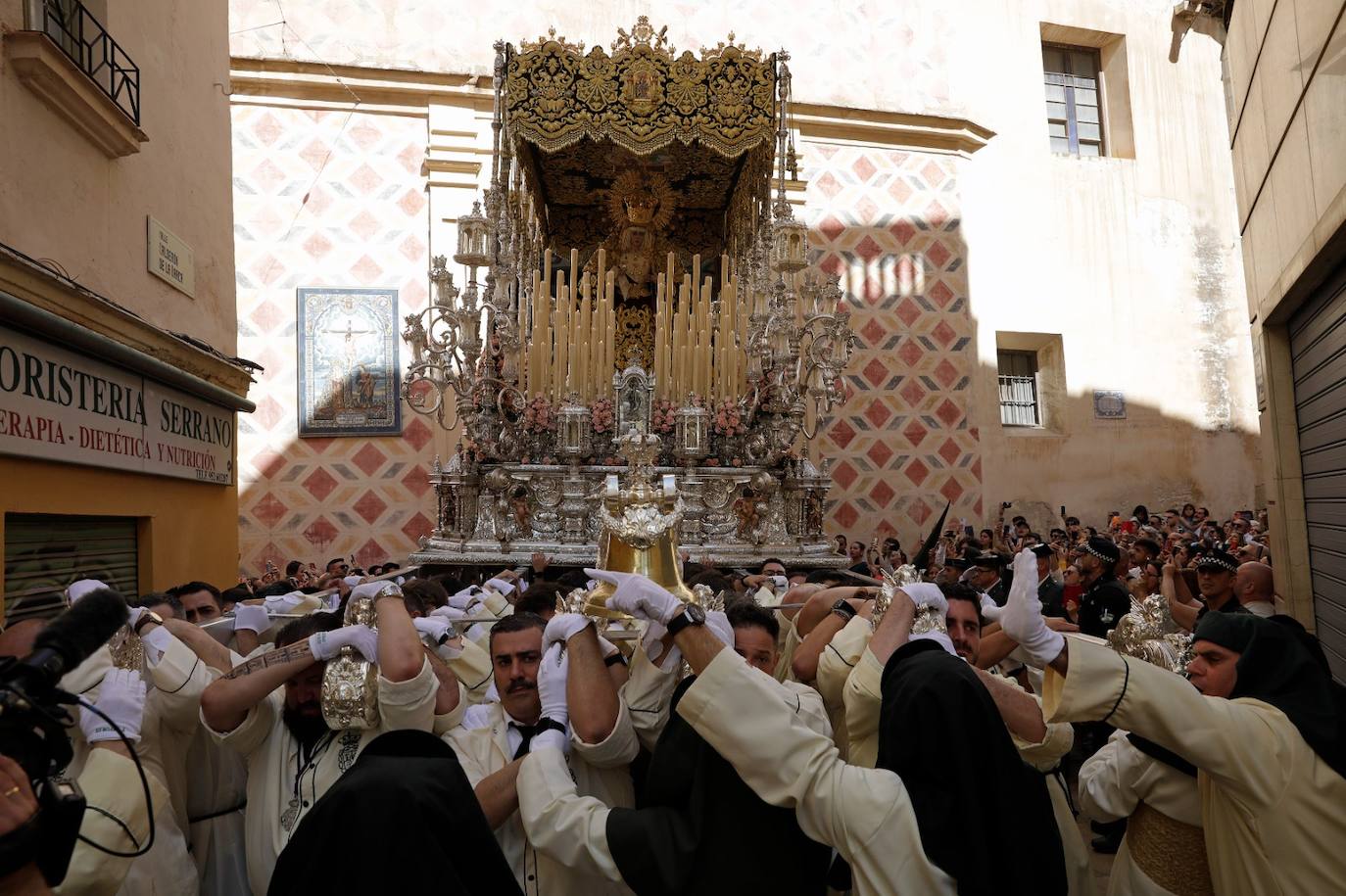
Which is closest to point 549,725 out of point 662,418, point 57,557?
point 57,557

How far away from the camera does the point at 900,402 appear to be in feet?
45.7

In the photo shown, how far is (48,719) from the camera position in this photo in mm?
1545

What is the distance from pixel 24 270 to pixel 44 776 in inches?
216

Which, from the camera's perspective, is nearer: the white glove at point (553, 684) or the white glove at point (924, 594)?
the white glove at point (553, 684)

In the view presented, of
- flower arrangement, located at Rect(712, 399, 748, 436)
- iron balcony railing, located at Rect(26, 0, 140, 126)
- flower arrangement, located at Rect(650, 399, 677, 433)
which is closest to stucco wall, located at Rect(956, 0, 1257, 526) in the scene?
flower arrangement, located at Rect(712, 399, 748, 436)

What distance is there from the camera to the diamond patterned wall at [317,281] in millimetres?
12258

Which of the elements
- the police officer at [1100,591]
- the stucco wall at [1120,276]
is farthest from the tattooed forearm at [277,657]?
the stucco wall at [1120,276]

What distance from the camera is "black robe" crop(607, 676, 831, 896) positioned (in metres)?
2.32

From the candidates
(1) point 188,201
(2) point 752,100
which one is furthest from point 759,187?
(1) point 188,201

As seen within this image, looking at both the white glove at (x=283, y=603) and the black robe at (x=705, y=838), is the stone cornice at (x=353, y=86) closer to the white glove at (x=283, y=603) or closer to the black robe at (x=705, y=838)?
the white glove at (x=283, y=603)

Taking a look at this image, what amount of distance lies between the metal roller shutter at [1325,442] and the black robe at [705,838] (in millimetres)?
4264

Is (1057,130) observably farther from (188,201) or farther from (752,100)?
(188,201)

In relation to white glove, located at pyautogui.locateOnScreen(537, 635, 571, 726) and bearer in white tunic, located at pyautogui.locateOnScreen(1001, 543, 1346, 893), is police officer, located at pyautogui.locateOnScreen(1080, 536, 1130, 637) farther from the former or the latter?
white glove, located at pyautogui.locateOnScreen(537, 635, 571, 726)

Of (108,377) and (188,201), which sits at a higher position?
(188,201)
